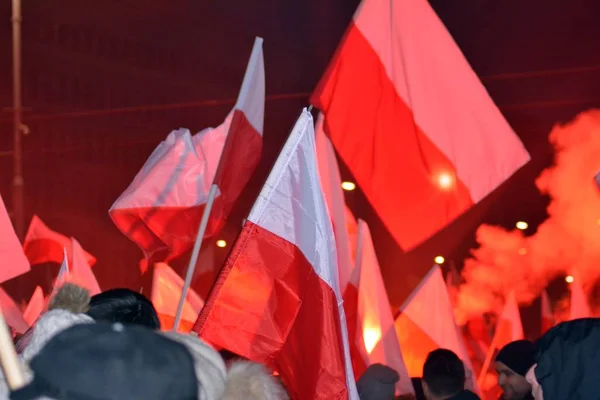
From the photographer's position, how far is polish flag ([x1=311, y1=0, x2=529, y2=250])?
18.4 ft

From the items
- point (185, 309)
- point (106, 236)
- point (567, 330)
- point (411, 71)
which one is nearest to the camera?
point (567, 330)

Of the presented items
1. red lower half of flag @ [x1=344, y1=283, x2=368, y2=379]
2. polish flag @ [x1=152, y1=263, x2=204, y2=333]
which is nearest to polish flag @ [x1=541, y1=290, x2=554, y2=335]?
red lower half of flag @ [x1=344, y1=283, x2=368, y2=379]

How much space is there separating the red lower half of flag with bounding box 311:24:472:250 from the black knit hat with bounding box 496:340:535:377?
857 mm

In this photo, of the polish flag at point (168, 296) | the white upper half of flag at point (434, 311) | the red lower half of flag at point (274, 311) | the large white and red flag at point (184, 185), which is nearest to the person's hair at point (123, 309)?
the red lower half of flag at point (274, 311)

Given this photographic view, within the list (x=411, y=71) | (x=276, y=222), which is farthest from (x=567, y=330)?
(x=411, y=71)

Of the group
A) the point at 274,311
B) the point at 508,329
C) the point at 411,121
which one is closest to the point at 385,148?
the point at 411,121

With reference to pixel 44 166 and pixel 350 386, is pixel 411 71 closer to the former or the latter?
pixel 350 386

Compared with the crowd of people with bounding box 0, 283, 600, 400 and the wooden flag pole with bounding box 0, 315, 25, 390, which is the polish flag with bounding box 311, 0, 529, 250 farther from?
the wooden flag pole with bounding box 0, 315, 25, 390

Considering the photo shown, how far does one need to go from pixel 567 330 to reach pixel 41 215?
67.8 feet

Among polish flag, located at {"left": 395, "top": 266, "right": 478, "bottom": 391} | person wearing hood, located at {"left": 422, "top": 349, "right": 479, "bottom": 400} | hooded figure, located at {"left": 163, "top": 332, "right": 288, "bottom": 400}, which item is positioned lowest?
polish flag, located at {"left": 395, "top": 266, "right": 478, "bottom": 391}

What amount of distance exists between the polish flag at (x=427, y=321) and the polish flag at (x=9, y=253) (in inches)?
143

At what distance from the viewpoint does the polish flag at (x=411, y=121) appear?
5605 millimetres

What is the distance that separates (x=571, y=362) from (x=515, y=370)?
179cm

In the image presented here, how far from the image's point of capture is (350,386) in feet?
12.9
